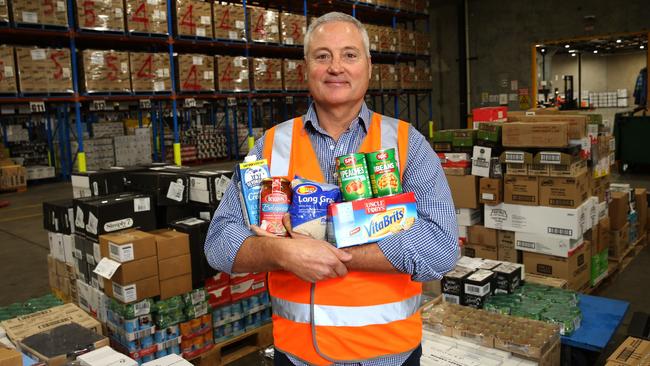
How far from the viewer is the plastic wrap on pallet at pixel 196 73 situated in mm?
10844

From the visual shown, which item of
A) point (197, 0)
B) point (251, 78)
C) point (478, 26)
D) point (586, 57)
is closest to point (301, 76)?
point (251, 78)

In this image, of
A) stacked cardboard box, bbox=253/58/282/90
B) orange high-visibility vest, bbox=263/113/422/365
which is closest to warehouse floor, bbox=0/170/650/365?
orange high-visibility vest, bbox=263/113/422/365

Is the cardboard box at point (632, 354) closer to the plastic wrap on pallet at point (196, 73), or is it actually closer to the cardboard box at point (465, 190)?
the cardboard box at point (465, 190)

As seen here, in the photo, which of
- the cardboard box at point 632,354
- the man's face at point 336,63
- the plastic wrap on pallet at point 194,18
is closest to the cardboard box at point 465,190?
the cardboard box at point 632,354

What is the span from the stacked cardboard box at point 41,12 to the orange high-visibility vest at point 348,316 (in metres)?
9.14

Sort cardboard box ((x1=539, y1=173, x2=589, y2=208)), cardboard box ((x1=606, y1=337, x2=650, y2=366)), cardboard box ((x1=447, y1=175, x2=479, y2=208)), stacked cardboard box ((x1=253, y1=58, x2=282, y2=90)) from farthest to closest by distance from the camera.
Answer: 1. stacked cardboard box ((x1=253, y1=58, x2=282, y2=90))
2. cardboard box ((x1=447, y1=175, x2=479, y2=208))
3. cardboard box ((x1=539, y1=173, x2=589, y2=208))
4. cardboard box ((x1=606, y1=337, x2=650, y2=366))

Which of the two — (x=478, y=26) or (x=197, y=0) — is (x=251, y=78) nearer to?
(x=197, y=0)

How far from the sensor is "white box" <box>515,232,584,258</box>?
4.83 m

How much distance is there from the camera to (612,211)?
5.95 metres

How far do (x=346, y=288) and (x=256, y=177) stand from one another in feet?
1.40

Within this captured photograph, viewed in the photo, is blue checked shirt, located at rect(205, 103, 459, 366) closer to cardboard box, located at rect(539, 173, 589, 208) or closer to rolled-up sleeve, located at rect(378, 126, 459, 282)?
rolled-up sleeve, located at rect(378, 126, 459, 282)

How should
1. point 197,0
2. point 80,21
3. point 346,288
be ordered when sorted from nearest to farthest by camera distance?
point 346,288 → point 80,21 → point 197,0

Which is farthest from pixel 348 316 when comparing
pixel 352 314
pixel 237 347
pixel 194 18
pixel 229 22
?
pixel 229 22

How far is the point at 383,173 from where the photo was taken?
1585 mm
